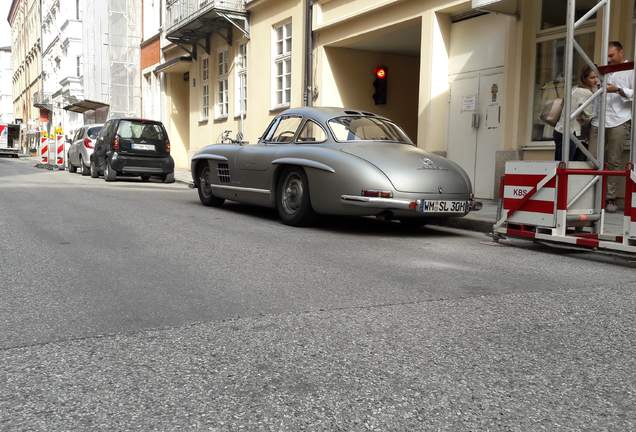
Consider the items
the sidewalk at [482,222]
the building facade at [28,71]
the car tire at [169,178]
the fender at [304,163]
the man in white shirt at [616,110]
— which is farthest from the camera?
the building facade at [28,71]

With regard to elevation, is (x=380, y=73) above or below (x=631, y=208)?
above

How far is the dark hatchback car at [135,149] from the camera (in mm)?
16422

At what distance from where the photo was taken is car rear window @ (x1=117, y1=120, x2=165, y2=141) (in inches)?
648

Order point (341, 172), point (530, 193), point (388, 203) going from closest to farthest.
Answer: point (530, 193) → point (388, 203) → point (341, 172)

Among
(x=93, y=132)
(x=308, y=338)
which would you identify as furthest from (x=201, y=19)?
(x=308, y=338)

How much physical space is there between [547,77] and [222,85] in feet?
45.2

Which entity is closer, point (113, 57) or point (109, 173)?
point (109, 173)

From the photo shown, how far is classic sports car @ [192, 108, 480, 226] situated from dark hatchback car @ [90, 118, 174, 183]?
295 inches

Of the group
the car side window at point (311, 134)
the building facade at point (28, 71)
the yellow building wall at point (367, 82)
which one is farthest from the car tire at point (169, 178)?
the building facade at point (28, 71)

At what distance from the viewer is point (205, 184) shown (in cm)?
1059

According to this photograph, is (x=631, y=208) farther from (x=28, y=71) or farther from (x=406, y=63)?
(x=28, y=71)

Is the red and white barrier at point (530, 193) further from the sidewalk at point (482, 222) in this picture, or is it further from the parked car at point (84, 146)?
the parked car at point (84, 146)

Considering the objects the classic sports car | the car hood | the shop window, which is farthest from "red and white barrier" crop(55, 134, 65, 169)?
the car hood

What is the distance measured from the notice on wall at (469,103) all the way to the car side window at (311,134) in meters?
4.74
